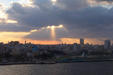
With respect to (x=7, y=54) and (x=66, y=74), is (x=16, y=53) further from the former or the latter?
(x=66, y=74)

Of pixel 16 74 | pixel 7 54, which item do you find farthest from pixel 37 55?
pixel 16 74

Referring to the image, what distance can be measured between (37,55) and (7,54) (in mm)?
10372

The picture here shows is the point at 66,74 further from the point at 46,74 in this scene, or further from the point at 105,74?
the point at 105,74

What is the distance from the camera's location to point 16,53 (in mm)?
92312

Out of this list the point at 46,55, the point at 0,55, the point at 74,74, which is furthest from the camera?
the point at 46,55

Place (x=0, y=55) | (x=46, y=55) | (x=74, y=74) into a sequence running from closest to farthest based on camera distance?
(x=74, y=74), (x=0, y=55), (x=46, y=55)

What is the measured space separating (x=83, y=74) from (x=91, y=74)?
107cm

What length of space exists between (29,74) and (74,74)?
605 centimetres

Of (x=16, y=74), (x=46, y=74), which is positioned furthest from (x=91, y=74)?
(x=16, y=74)

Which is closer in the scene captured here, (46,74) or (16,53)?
(46,74)

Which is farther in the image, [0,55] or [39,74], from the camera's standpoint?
[0,55]

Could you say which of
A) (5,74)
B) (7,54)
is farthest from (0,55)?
(5,74)

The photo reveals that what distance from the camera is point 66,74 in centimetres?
3841

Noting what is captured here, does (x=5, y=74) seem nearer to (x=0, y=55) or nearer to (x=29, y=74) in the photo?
(x=29, y=74)
